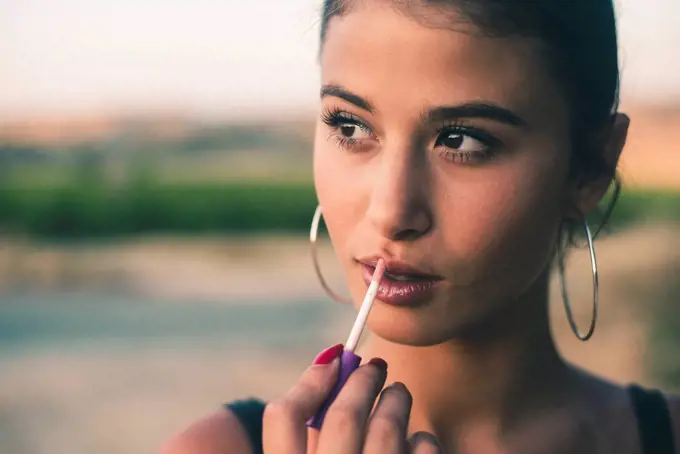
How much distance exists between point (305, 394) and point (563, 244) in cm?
45

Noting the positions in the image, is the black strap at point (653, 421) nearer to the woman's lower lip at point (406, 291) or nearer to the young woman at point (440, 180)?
the young woman at point (440, 180)

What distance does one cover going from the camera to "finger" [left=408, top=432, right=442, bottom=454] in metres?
0.58

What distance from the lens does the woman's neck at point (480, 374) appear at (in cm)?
79

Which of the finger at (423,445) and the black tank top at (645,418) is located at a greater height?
the finger at (423,445)

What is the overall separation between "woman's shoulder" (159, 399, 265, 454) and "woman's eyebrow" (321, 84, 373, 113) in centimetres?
32

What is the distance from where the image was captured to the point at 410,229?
0.66 metres

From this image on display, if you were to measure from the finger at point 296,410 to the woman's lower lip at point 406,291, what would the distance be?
0.10 meters

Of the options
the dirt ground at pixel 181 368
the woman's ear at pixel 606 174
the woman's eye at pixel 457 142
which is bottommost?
the dirt ground at pixel 181 368

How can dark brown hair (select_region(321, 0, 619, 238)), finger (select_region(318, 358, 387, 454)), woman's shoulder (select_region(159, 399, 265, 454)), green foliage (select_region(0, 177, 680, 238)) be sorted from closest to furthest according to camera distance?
finger (select_region(318, 358, 387, 454)), dark brown hair (select_region(321, 0, 619, 238)), woman's shoulder (select_region(159, 399, 265, 454)), green foliage (select_region(0, 177, 680, 238))

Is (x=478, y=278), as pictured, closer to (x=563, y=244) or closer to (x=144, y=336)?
(x=563, y=244)

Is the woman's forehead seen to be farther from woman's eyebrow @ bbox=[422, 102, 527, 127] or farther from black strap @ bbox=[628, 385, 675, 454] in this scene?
black strap @ bbox=[628, 385, 675, 454]

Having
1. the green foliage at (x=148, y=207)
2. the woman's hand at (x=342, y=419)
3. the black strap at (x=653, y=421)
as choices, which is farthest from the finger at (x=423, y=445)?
the green foliage at (x=148, y=207)

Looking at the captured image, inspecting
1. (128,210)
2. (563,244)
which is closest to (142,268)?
(128,210)

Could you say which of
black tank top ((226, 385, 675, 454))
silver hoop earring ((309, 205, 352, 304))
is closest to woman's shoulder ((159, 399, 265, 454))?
black tank top ((226, 385, 675, 454))
